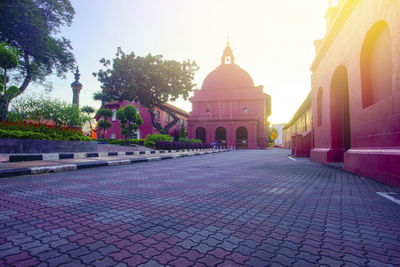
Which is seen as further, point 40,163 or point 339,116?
point 339,116

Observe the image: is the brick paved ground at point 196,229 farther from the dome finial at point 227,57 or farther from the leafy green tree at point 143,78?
the dome finial at point 227,57

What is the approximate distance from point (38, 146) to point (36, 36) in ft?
51.1

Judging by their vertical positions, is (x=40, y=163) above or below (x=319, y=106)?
below

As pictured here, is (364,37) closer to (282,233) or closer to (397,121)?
(397,121)

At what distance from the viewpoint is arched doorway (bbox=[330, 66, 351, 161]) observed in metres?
8.64

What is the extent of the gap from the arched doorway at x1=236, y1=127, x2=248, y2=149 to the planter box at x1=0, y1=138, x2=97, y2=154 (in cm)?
2753

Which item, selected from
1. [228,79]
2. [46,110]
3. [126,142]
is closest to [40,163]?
[126,142]

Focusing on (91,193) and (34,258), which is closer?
(34,258)

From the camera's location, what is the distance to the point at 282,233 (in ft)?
6.18

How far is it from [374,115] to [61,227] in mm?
6366

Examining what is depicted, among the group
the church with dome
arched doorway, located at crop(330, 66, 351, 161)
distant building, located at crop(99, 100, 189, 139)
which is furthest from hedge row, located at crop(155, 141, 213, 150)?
the church with dome

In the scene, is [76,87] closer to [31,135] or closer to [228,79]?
[31,135]

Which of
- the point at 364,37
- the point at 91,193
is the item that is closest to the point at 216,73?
the point at 364,37

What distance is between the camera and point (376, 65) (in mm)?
5512
